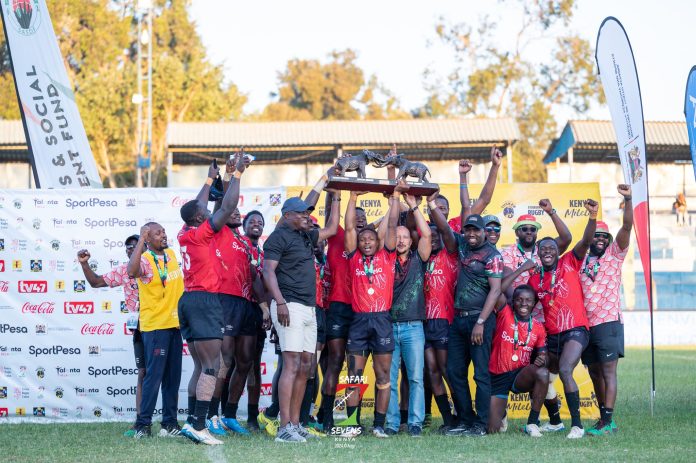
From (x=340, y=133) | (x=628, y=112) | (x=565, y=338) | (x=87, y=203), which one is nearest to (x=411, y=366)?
(x=565, y=338)

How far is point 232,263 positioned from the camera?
33.2 feet

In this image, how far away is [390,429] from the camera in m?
9.94

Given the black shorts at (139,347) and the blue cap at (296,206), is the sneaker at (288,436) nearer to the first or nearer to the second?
the black shorts at (139,347)

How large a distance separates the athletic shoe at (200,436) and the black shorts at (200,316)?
2.93 feet

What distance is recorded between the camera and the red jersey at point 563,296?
1003 cm

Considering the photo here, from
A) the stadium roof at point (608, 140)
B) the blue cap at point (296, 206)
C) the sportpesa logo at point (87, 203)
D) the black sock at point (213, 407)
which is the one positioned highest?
the stadium roof at point (608, 140)

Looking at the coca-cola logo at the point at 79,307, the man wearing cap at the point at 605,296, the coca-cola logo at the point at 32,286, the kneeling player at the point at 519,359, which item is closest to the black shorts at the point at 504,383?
the kneeling player at the point at 519,359

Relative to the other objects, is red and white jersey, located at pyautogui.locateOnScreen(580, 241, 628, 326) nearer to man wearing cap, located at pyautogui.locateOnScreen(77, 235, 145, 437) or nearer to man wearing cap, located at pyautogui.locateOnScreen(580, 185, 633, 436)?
man wearing cap, located at pyautogui.locateOnScreen(580, 185, 633, 436)

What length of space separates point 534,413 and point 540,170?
34.9 metres

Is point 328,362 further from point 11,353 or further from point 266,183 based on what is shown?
point 266,183

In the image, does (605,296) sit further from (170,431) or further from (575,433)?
(170,431)

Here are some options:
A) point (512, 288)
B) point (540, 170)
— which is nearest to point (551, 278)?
point (512, 288)

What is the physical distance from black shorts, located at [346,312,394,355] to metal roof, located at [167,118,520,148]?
780 inches

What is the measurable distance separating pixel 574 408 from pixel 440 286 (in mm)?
1875
